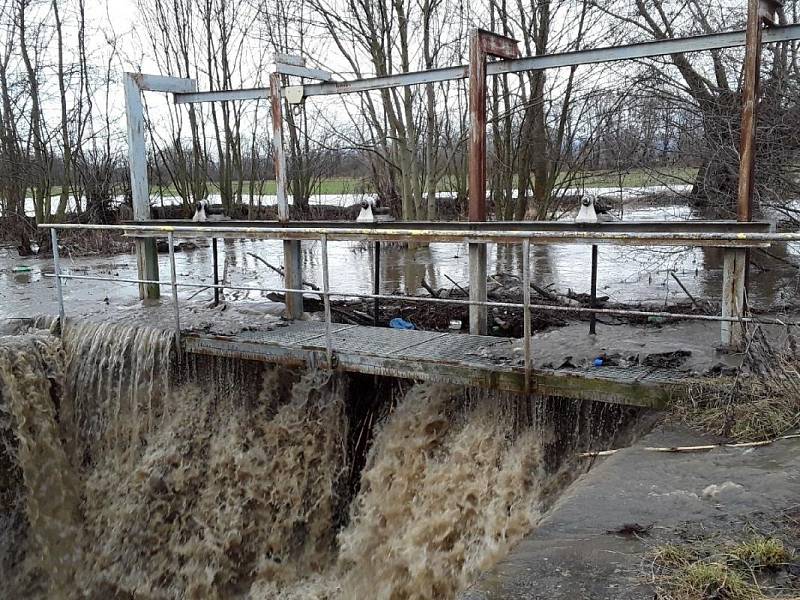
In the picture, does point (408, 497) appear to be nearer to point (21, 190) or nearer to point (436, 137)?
point (436, 137)

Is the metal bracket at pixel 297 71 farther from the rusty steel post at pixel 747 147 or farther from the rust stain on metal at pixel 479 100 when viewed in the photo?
the rusty steel post at pixel 747 147

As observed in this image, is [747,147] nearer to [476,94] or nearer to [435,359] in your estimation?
[476,94]

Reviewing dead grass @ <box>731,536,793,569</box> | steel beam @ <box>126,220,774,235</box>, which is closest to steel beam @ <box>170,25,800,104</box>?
steel beam @ <box>126,220,774,235</box>

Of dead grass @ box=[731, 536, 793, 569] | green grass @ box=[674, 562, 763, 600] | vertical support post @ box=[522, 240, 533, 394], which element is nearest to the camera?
green grass @ box=[674, 562, 763, 600]

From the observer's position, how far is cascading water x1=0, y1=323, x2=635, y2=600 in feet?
18.7

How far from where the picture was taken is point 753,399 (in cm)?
472

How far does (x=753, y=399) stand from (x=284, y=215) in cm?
530

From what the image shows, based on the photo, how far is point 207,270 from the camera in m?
15.1

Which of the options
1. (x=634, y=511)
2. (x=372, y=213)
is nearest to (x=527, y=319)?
(x=634, y=511)

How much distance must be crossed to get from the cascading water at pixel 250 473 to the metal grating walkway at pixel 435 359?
20 cm

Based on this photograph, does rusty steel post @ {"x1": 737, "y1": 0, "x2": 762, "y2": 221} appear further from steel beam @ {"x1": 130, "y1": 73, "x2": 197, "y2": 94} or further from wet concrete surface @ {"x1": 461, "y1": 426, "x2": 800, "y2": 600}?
steel beam @ {"x1": 130, "y1": 73, "x2": 197, "y2": 94}

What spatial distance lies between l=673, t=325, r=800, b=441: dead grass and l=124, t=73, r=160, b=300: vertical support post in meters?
6.89

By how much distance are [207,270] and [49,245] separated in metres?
6.02

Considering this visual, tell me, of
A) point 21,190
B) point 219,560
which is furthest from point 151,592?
point 21,190
